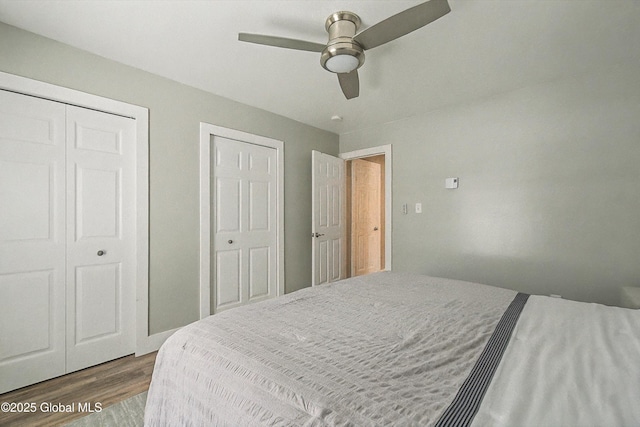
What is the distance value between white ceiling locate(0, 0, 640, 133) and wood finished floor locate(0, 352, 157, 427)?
243cm

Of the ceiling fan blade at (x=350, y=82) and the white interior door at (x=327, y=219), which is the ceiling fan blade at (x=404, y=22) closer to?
the ceiling fan blade at (x=350, y=82)

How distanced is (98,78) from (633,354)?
341 centimetres

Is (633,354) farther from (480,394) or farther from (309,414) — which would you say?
(309,414)

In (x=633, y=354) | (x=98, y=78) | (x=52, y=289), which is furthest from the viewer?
(x=98, y=78)

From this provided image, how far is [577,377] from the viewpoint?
776 mm

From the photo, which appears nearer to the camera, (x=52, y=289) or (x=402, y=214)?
(x=52, y=289)

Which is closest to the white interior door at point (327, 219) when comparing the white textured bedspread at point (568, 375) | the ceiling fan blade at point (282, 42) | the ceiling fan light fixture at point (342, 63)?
the ceiling fan light fixture at point (342, 63)

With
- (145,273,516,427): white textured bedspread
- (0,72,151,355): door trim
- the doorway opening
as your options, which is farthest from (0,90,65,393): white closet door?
the doorway opening

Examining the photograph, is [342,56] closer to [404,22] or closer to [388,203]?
[404,22]

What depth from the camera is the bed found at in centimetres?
66

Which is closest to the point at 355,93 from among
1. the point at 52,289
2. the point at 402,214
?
the point at 402,214

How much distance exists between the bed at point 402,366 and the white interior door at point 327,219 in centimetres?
222

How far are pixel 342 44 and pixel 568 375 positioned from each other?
1.75 m

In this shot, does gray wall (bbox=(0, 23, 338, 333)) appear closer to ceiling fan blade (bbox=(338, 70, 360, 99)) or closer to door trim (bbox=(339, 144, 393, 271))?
ceiling fan blade (bbox=(338, 70, 360, 99))
